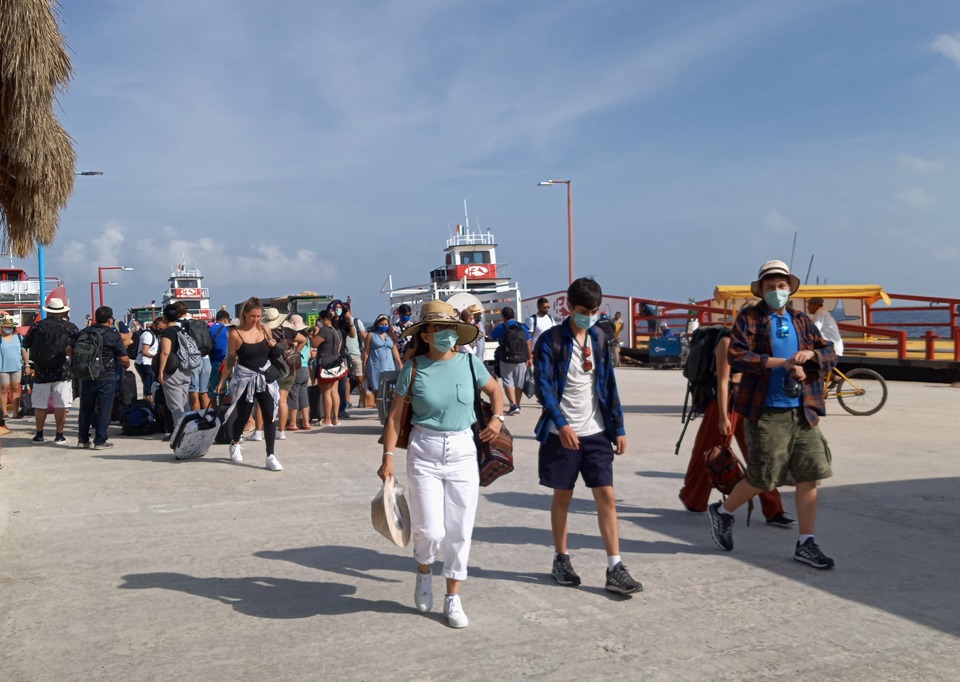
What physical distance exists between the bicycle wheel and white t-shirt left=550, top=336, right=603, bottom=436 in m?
9.24

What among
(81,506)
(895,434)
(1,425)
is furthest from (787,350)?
(1,425)

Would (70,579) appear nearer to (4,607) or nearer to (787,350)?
(4,607)

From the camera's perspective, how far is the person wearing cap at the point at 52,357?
35.9ft

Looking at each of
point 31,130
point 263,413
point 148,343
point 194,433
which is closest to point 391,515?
point 31,130

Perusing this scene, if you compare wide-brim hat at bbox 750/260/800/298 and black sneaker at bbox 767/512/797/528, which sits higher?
wide-brim hat at bbox 750/260/800/298

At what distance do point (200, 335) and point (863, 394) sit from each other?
915 centimetres

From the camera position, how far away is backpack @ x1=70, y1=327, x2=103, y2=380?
10.4 meters

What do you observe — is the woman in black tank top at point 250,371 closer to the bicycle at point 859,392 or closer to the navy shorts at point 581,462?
the navy shorts at point 581,462

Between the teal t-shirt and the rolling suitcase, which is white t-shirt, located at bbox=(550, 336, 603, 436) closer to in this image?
the teal t-shirt

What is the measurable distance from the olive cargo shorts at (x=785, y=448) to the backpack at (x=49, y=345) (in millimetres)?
8646

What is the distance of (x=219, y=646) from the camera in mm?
4191

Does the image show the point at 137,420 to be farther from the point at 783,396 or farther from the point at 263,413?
the point at 783,396

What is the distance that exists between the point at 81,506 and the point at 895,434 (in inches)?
353

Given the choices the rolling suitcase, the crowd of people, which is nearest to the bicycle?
the crowd of people
